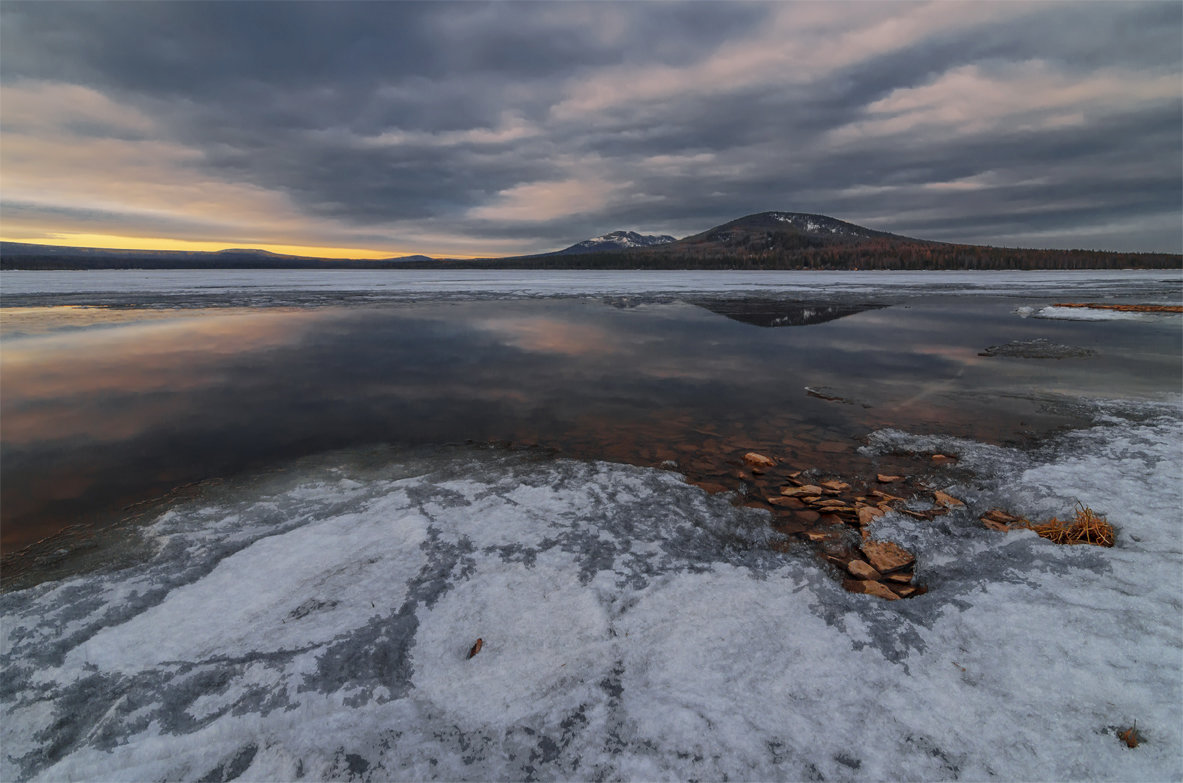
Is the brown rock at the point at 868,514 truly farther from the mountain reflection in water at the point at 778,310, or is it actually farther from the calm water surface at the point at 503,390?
the mountain reflection in water at the point at 778,310

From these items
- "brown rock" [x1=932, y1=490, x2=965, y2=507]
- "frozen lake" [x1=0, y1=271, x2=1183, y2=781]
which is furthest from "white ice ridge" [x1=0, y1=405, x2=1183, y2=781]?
"brown rock" [x1=932, y1=490, x2=965, y2=507]

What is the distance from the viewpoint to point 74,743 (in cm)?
291

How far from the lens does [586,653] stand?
11.6 ft

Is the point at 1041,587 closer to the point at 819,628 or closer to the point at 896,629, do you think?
the point at 896,629

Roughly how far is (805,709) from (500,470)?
14.8 feet

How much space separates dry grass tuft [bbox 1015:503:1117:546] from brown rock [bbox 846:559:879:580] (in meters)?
1.94

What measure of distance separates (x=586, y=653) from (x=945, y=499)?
15.5 feet

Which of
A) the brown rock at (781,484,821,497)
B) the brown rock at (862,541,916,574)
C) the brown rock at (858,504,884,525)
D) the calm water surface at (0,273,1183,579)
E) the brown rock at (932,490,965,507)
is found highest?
the calm water surface at (0,273,1183,579)

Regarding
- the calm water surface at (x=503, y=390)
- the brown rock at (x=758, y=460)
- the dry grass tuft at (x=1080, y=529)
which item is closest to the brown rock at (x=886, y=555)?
the dry grass tuft at (x=1080, y=529)

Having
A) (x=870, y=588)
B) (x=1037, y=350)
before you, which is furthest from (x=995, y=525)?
(x=1037, y=350)

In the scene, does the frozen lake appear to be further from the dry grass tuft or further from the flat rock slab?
the flat rock slab

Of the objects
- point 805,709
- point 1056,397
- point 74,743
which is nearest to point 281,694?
point 74,743

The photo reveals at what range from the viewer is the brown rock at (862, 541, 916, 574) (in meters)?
4.57

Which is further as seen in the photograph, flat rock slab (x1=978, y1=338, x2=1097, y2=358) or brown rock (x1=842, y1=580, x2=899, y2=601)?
flat rock slab (x1=978, y1=338, x2=1097, y2=358)
